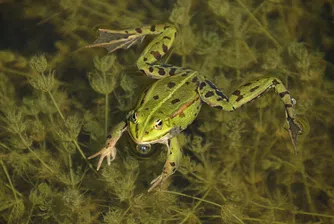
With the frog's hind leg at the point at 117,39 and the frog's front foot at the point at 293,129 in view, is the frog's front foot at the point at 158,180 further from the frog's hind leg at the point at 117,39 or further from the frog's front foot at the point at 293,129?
the frog's hind leg at the point at 117,39

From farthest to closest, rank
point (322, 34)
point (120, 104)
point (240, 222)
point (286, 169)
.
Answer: point (322, 34)
point (120, 104)
point (286, 169)
point (240, 222)

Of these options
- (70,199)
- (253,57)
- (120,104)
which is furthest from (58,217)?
(253,57)

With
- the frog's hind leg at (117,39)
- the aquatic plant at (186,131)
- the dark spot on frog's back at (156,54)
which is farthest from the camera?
the frog's hind leg at (117,39)

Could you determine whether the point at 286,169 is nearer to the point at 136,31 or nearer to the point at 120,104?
the point at 120,104

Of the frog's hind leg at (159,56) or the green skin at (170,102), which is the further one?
the frog's hind leg at (159,56)

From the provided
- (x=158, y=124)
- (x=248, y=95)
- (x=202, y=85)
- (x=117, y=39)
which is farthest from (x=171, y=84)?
(x=117, y=39)

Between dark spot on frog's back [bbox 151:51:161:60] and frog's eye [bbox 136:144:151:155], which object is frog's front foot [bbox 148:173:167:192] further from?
dark spot on frog's back [bbox 151:51:161:60]

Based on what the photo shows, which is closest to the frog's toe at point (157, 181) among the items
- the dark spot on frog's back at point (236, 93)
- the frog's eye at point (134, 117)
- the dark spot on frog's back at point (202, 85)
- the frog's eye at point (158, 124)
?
the frog's eye at point (158, 124)
